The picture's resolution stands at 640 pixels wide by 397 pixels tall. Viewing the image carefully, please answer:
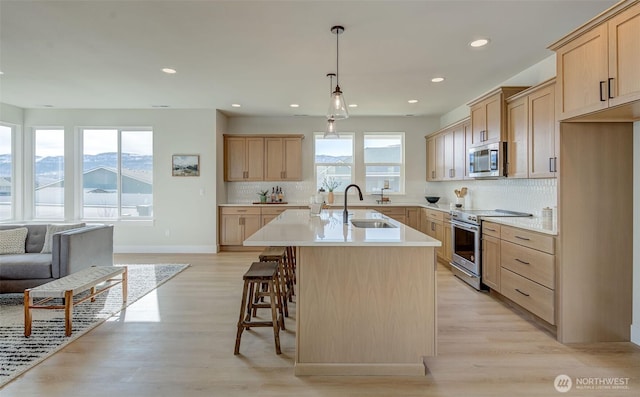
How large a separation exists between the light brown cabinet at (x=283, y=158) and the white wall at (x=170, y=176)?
1.01 metres

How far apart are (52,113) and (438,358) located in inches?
290

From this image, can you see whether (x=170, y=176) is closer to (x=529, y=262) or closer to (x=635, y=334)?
(x=529, y=262)

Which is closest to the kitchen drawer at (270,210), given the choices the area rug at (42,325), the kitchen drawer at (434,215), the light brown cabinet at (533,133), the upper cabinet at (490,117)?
the area rug at (42,325)

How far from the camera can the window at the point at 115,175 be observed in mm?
6371

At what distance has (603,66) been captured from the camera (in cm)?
220

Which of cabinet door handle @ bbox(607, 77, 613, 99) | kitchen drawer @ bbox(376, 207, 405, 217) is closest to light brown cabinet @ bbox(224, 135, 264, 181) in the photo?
kitchen drawer @ bbox(376, 207, 405, 217)

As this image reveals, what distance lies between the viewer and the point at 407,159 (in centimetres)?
688

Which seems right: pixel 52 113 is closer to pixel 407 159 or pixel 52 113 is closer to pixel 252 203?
pixel 252 203

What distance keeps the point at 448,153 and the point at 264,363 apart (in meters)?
4.56

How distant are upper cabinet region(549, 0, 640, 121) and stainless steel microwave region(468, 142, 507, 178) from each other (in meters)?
1.34

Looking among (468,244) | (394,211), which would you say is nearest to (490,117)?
(468,244)

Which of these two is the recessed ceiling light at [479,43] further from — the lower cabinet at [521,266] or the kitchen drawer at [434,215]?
the kitchen drawer at [434,215]

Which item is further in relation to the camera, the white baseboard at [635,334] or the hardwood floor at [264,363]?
the white baseboard at [635,334]

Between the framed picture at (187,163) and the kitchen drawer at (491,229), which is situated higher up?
the framed picture at (187,163)
